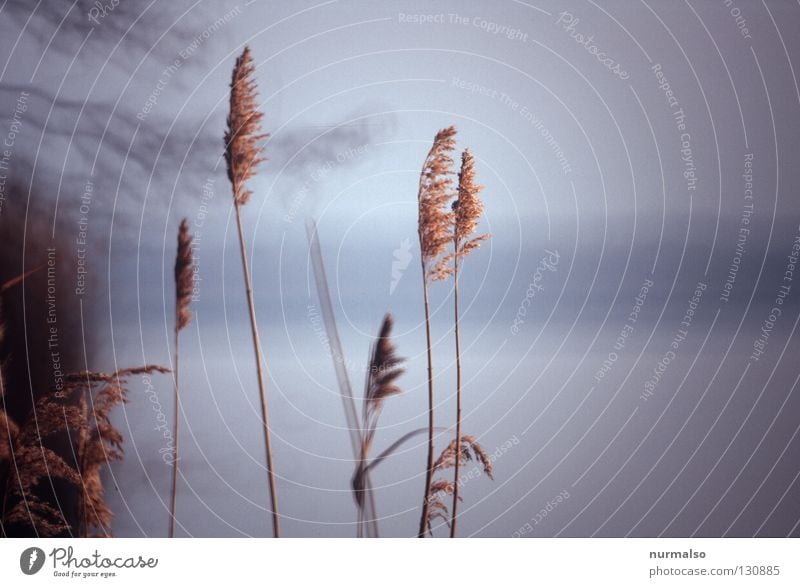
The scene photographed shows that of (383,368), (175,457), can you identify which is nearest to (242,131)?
(383,368)

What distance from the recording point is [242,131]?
8.49 feet

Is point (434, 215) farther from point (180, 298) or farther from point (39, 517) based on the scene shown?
point (39, 517)

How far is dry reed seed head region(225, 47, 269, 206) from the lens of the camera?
8.49 ft

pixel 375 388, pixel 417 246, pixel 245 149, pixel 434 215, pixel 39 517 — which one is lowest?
pixel 39 517

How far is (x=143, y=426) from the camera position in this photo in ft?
8.60

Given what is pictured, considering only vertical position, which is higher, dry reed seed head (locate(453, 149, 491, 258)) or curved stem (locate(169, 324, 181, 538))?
dry reed seed head (locate(453, 149, 491, 258))

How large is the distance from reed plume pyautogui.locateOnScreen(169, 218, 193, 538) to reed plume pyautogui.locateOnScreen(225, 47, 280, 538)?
194 mm

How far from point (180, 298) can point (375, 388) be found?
0.79m

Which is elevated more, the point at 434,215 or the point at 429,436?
the point at 434,215

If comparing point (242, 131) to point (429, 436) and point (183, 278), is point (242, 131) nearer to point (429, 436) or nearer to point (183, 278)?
point (183, 278)

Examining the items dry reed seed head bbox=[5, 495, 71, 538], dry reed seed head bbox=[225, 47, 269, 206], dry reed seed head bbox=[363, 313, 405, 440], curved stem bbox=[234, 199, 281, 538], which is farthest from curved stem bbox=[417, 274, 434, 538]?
dry reed seed head bbox=[5, 495, 71, 538]

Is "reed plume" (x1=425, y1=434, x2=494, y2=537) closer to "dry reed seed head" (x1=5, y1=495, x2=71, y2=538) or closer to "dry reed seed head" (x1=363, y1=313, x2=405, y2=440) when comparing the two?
"dry reed seed head" (x1=363, y1=313, x2=405, y2=440)

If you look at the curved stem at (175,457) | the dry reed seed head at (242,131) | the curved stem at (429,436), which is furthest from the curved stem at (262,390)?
the curved stem at (429,436)

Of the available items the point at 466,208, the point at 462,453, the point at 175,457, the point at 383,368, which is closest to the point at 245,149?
the point at 466,208
